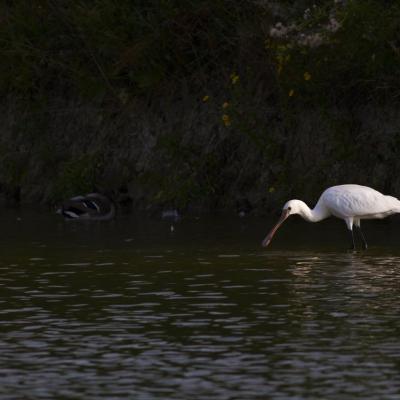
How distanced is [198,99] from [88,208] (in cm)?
378

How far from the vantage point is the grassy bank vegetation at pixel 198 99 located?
2733cm

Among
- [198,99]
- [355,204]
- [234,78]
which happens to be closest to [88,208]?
[234,78]

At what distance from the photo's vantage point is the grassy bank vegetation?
27.3 metres

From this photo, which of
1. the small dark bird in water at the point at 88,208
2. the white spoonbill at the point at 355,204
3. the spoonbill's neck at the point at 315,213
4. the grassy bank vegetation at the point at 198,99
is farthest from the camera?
the small dark bird in water at the point at 88,208

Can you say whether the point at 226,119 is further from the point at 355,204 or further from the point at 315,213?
the point at 355,204

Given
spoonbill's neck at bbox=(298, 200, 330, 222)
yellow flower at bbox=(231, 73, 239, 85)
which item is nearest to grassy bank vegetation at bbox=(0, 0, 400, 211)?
yellow flower at bbox=(231, 73, 239, 85)

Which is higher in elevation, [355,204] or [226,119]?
[226,119]

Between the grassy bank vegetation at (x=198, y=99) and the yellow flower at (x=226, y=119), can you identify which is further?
the yellow flower at (x=226, y=119)

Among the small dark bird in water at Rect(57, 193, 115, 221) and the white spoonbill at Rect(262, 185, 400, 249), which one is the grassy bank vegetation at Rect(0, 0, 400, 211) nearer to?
the small dark bird in water at Rect(57, 193, 115, 221)

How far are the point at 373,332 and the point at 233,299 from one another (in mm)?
2931

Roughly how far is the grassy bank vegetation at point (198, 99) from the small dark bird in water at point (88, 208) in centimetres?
111

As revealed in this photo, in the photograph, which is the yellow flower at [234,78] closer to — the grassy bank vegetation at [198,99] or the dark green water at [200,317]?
the grassy bank vegetation at [198,99]

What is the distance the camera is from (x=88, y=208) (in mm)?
28938

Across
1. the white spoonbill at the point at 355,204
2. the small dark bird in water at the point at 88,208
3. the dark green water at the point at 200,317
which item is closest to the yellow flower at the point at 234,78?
the small dark bird in water at the point at 88,208
